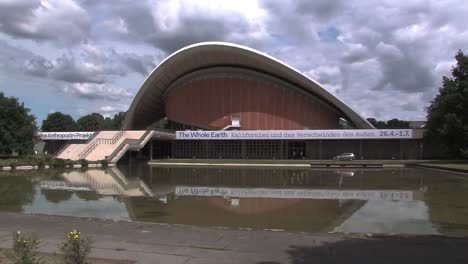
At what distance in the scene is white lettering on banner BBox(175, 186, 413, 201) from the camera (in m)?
17.7

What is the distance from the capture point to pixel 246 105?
6281 cm

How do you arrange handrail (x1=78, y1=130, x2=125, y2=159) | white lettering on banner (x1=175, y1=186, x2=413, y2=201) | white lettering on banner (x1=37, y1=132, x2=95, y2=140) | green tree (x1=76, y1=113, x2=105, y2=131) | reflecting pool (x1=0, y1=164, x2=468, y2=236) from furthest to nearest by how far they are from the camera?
green tree (x1=76, y1=113, x2=105, y2=131), white lettering on banner (x1=37, y1=132, x2=95, y2=140), handrail (x1=78, y1=130, x2=125, y2=159), white lettering on banner (x1=175, y1=186, x2=413, y2=201), reflecting pool (x1=0, y1=164, x2=468, y2=236)

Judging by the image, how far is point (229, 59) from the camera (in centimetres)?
6106

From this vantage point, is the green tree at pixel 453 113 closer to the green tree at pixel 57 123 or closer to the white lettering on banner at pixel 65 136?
the white lettering on banner at pixel 65 136

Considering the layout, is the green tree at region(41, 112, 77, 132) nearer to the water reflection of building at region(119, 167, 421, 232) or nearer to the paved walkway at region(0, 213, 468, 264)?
the water reflection of building at region(119, 167, 421, 232)

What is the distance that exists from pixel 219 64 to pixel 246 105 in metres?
6.65

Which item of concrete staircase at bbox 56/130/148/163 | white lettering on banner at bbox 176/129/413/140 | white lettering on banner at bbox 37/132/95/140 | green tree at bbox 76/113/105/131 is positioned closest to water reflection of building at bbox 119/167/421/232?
concrete staircase at bbox 56/130/148/163

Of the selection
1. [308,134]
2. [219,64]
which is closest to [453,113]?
[308,134]

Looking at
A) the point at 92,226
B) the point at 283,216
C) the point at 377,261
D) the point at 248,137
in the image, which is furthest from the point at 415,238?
the point at 248,137

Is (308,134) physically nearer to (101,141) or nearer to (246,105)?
(246,105)

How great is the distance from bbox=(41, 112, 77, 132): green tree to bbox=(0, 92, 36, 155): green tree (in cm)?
6921

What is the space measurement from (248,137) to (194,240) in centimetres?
4593

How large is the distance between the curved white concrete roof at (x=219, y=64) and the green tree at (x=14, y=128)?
18766 mm

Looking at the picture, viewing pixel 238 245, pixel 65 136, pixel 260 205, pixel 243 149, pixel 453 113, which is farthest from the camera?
pixel 65 136
